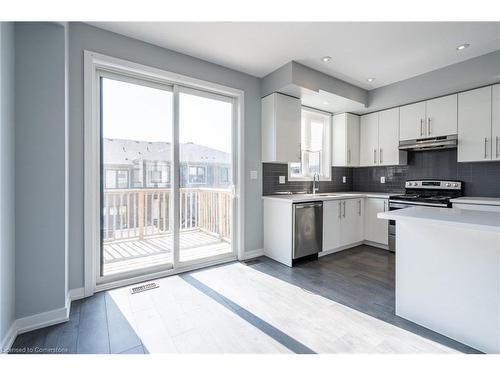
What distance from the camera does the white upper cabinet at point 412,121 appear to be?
3.53 meters

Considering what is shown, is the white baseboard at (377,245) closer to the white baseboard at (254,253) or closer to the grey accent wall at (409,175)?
the grey accent wall at (409,175)

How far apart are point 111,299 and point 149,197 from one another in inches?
42.5

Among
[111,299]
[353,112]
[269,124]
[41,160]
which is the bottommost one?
[111,299]

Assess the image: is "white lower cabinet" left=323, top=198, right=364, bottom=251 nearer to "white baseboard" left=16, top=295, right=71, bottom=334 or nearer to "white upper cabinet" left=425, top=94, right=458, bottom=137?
"white upper cabinet" left=425, top=94, right=458, bottom=137

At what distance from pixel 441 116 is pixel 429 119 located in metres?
0.14

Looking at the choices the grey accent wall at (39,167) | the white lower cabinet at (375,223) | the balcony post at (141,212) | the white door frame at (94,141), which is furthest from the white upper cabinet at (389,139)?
the grey accent wall at (39,167)

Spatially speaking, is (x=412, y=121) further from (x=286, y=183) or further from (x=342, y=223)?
(x=286, y=183)

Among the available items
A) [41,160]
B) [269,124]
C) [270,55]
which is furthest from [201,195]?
[270,55]

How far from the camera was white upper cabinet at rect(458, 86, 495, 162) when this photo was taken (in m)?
2.96

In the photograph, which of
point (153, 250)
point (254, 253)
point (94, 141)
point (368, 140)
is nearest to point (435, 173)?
point (368, 140)

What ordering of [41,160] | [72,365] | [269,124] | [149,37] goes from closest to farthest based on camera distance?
[72,365], [41,160], [149,37], [269,124]

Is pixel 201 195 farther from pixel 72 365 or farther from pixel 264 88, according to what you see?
pixel 72 365

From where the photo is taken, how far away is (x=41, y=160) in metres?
1.80

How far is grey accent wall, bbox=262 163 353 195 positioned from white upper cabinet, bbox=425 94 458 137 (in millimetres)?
1568
